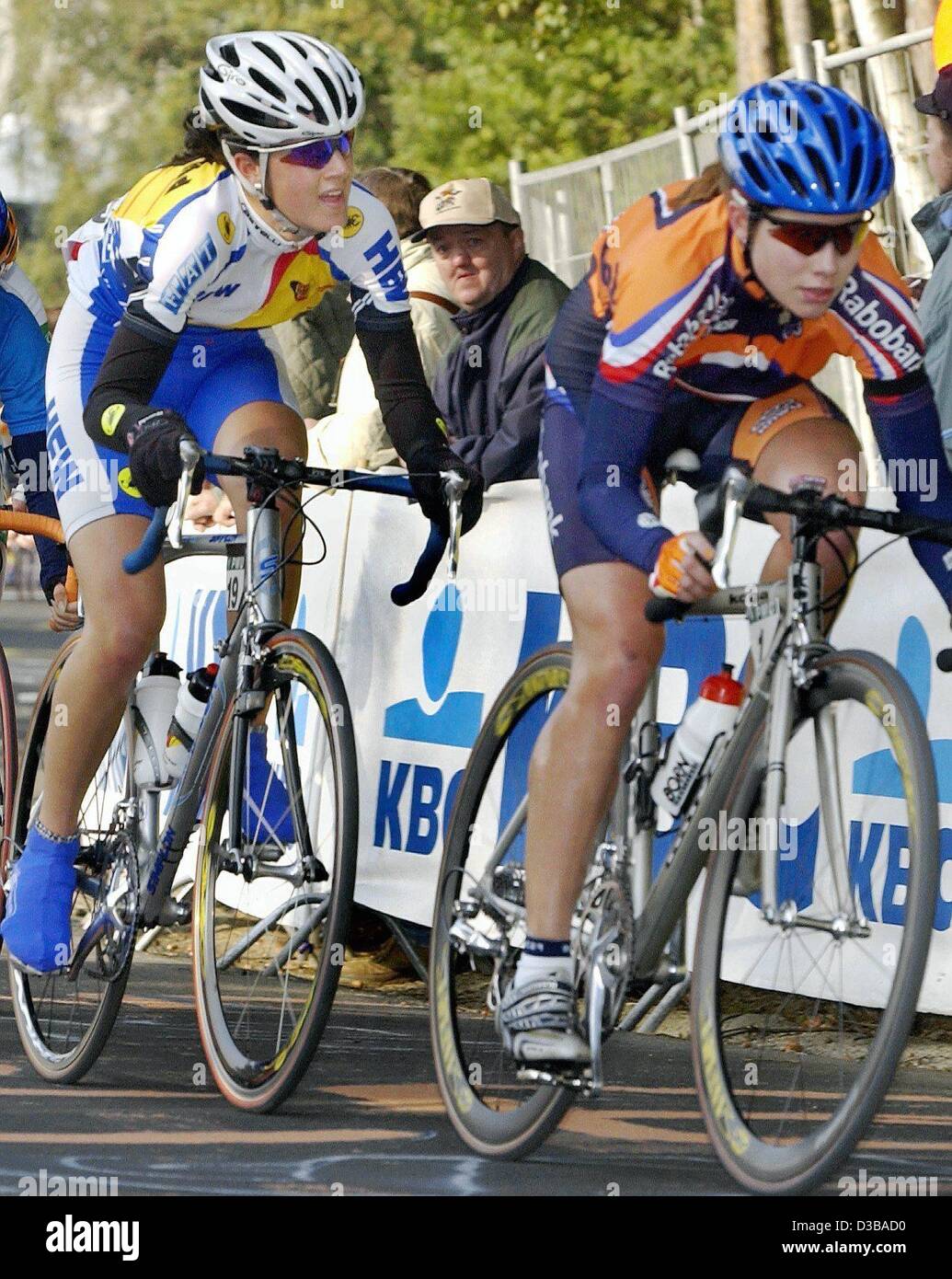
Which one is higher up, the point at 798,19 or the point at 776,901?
the point at 798,19

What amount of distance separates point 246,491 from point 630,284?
1.29m

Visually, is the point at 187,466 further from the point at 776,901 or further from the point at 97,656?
the point at 776,901

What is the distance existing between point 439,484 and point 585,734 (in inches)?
38.9

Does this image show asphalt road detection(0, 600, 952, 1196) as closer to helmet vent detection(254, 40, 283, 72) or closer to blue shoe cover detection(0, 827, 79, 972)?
blue shoe cover detection(0, 827, 79, 972)

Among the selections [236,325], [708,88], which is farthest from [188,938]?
[708,88]

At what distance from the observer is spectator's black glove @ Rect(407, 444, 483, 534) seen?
5.24 meters

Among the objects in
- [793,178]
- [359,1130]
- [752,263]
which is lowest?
[359,1130]

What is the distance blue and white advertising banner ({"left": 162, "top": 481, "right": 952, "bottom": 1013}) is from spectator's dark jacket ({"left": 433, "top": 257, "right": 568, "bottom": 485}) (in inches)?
14.0

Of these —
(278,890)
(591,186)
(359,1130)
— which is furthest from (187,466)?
(591,186)

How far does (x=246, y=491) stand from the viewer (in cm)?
531

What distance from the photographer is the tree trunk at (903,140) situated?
9.33 metres

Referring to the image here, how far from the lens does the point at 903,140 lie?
9.47 meters

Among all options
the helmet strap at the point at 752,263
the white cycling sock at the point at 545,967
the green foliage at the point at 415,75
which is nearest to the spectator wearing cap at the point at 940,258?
the helmet strap at the point at 752,263

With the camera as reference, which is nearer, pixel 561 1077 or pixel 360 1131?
pixel 561 1077
